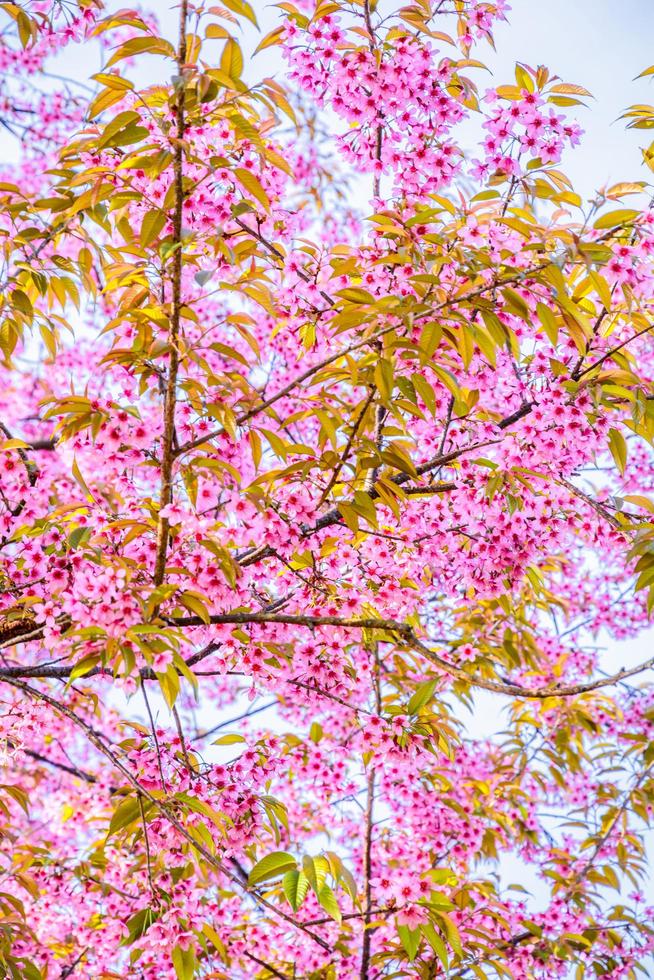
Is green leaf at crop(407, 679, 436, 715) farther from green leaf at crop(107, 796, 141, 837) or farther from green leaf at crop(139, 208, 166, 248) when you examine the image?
green leaf at crop(139, 208, 166, 248)

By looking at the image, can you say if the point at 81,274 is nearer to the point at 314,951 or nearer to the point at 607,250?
the point at 607,250

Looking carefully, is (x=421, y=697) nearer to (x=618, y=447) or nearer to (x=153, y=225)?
(x=618, y=447)

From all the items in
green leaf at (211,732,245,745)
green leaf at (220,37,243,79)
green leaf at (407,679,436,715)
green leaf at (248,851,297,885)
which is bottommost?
green leaf at (248,851,297,885)

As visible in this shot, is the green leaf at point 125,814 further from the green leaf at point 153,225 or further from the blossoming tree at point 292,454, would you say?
the green leaf at point 153,225

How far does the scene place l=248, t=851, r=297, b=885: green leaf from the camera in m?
2.13

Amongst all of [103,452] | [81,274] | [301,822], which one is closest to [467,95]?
[81,274]

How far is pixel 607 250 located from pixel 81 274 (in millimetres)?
1854

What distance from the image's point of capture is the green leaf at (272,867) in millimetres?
2125

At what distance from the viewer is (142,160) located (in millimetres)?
2125

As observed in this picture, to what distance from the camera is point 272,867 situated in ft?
6.99

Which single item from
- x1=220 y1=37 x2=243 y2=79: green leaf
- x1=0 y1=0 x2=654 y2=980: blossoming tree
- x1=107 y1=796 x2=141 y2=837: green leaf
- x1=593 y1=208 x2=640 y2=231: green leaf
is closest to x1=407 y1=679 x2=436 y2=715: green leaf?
x1=0 y1=0 x2=654 y2=980: blossoming tree

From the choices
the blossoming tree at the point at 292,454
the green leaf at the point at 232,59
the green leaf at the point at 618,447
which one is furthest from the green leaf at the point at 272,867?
the green leaf at the point at 232,59

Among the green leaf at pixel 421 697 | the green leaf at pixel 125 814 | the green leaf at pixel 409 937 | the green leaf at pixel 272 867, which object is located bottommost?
the green leaf at pixel 409 937

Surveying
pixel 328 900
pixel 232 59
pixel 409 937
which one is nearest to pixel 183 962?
pixel 328 900
